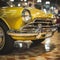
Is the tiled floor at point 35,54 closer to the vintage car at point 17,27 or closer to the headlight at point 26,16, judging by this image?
the vintage car at point 17,27

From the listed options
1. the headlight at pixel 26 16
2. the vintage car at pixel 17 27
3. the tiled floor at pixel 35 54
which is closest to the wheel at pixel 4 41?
the vintage car at pixel 17 27

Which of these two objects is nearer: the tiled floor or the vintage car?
the tiled floor

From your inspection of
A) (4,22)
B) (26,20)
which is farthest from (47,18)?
(4,22)

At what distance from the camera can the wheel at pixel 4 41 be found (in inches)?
284

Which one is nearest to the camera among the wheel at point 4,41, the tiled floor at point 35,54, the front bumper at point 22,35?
the tiled floor at point 35,54

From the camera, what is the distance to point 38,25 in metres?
7.49

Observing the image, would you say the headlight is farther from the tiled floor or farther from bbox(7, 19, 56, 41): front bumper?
the tiled floor

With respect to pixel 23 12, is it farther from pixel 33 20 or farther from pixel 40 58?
pixel 40 58

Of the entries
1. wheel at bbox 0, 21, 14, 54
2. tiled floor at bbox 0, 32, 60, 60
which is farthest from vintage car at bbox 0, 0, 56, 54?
tiled floor at bbox 0, 32, 60, 60

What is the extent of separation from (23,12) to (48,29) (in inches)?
36.9

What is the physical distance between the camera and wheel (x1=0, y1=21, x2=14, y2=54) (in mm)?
7203

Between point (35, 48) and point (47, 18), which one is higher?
point (47, 18)

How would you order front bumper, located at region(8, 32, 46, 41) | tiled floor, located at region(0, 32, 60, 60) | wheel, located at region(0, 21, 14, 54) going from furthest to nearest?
wheel, located at region(0, 21, 14, 54)
front bumper, located at region(8, 32, 46, 41)
tiled floor, located at region(0, 32, 60, 60)

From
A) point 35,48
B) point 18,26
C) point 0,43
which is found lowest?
point 35,48
